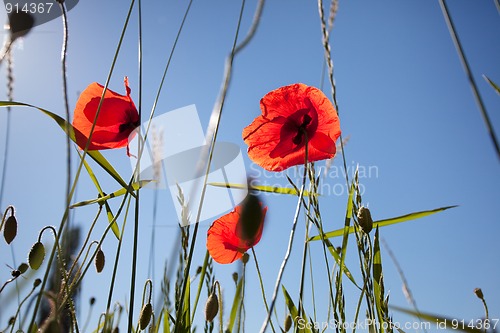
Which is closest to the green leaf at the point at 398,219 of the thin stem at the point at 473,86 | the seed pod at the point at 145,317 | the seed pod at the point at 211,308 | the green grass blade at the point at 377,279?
the green grass blade at the point at 377,279

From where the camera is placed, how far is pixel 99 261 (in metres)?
1.17

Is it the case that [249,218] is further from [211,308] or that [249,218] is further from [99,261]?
[99,261]

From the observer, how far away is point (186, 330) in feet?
3.41

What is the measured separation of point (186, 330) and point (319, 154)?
0.80 metres

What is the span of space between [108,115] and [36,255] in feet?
2.00

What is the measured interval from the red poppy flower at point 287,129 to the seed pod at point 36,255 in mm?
818

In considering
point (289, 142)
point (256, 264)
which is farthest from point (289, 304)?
point (289, 142)

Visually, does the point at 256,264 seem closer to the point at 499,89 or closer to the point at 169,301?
the point at 169,301

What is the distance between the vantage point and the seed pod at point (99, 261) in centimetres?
116

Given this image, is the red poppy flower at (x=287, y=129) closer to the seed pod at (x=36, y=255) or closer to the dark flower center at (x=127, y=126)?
the dark flower center at (x=127, y=126)

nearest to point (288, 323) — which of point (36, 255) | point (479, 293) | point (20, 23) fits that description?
point (479, 293)

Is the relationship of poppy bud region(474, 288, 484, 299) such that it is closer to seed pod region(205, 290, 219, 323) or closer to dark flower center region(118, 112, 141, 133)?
seed pod region(205, 290, 219, 323)

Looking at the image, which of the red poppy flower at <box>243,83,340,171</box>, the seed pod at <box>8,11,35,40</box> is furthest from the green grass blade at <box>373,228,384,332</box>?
the seed pod at <box>8,11,35,40</box>

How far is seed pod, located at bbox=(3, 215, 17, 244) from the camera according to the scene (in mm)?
1040
